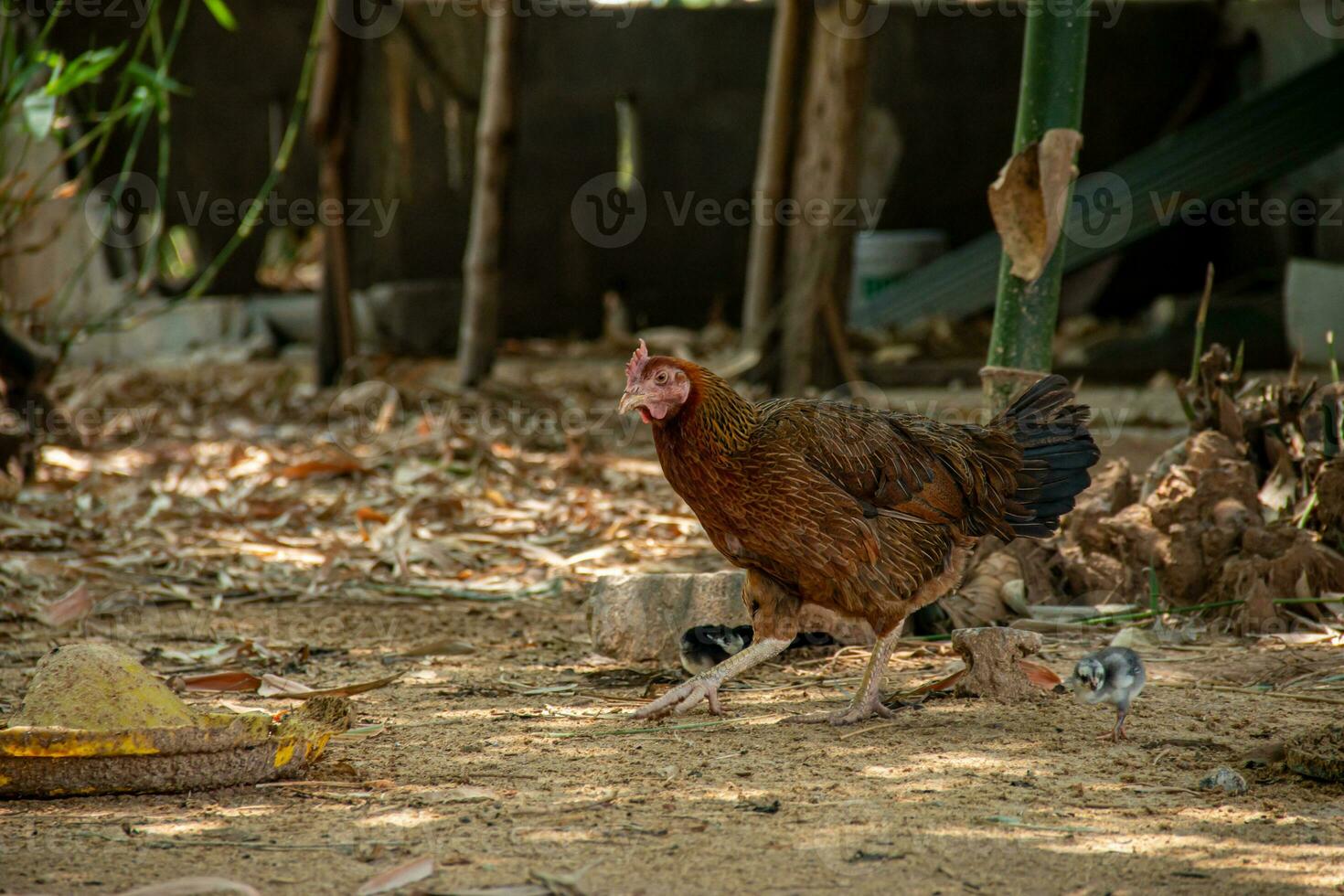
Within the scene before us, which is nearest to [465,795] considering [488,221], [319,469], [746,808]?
[746,808]

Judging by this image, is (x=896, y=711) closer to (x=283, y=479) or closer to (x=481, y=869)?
(x=481, y=869)

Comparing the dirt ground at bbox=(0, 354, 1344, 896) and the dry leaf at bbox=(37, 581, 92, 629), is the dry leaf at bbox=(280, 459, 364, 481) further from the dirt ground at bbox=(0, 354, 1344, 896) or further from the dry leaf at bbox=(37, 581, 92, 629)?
the dry leaf at bbox=(37, 581, 92, 629)

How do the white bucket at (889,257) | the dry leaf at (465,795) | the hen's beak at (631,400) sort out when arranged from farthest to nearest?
the white bucket at (889,257)
the hen's beak at (631,400)
the dry leaf at (465,795)

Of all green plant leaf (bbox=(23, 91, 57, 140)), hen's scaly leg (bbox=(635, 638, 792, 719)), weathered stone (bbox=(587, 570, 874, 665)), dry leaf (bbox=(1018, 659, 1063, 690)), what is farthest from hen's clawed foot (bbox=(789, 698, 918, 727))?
green plant leaf (bbox=(23, 91, 57, 140))

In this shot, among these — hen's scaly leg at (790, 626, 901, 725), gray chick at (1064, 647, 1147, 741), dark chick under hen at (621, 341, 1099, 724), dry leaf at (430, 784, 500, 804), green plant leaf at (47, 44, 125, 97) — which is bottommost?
dry leaf at (430, 784, 500, 804)

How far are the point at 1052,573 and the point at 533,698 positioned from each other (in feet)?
6.24

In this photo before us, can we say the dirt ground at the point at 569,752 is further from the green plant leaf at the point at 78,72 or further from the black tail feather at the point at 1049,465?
the green plant leaf at the point at 78,72

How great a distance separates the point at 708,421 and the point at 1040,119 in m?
1.64

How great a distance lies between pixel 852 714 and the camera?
10.6 ft

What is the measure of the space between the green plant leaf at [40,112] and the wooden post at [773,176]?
4.00m

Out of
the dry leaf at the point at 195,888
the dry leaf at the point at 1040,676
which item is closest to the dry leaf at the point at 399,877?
the dry leaf at the point at 195,888

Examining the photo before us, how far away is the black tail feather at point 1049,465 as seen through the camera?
3.46 m

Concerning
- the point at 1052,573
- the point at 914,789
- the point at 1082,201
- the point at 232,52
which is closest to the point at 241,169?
the point at 232,52

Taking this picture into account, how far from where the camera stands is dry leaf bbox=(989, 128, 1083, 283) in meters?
3.99
